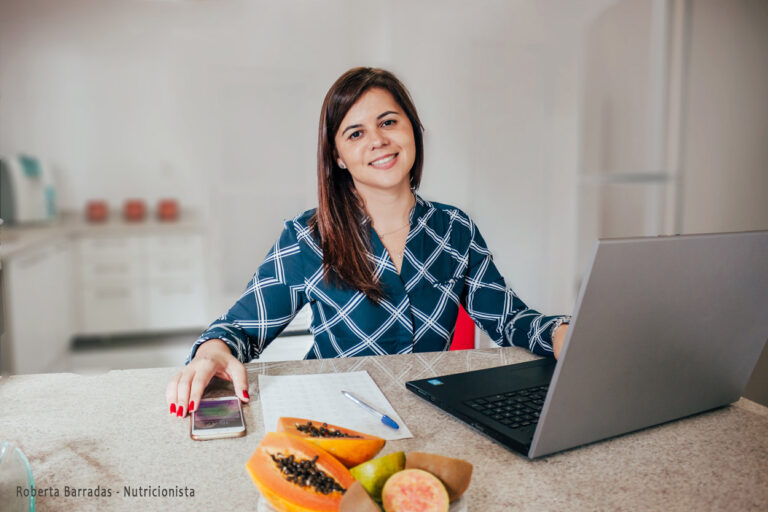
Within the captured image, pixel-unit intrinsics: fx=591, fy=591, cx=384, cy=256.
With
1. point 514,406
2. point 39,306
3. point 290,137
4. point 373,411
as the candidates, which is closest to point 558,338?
point 514,406

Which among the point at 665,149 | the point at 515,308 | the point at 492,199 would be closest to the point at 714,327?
the point at 515,308

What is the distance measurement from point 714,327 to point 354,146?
2.76 ft

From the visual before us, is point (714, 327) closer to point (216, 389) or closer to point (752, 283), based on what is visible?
point (752, 283)

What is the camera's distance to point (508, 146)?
130 inches

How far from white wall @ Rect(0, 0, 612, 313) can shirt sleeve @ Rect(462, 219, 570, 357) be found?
1.86 metres

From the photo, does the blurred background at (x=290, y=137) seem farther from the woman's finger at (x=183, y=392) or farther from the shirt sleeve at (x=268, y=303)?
the woman's finger at (x=183, y=392)

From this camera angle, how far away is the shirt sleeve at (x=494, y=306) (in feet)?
3.95

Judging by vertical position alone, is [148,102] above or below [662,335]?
above

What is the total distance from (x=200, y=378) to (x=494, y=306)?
725 millimetres

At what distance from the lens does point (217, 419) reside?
30.6 inches

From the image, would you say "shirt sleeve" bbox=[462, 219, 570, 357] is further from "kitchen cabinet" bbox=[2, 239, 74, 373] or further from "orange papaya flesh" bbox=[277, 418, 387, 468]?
"kitchen cabinet" bbox=[2, 239, 74, 373]

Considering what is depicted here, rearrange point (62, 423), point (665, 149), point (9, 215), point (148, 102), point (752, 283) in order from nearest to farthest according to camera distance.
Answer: point (752, 283), point (62, 423), point (665, 149), point (9, 215), point (148, 102)

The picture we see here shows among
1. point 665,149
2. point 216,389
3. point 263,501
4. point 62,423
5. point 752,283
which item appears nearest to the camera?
point 263,501

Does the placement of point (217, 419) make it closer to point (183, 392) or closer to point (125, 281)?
point (183, 392)
